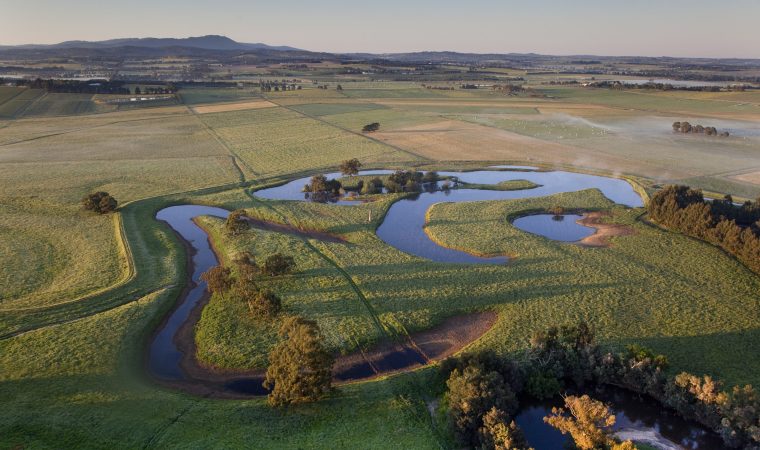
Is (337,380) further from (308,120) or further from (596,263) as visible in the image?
(308,120)

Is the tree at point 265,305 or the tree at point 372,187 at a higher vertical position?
the tree at point 372,187

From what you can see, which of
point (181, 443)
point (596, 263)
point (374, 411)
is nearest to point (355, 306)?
point (374, 411)

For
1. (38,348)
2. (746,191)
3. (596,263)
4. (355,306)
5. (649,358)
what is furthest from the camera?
(746,191)

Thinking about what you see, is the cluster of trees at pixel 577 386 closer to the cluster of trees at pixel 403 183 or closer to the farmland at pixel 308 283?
the farmland at pixel 308 283

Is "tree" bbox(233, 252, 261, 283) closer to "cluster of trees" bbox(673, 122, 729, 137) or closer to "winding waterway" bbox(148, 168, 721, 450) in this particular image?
"winding waterway" bbox(148, 168, 721, 450)

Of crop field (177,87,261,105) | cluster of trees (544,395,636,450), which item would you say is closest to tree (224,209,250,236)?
cluster of trees (544,395,636,450)

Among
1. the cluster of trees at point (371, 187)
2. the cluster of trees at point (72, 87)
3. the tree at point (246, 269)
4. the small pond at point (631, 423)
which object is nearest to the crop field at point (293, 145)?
the cluster of trees at point (371, 187)

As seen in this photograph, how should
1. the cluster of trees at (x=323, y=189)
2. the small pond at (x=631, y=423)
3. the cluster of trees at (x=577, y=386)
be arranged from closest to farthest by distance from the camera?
the cluster of trees at (x=577, y=386)
the small pond at (x=631, y=423)
the cluster of trees at (x=323, y=189)
